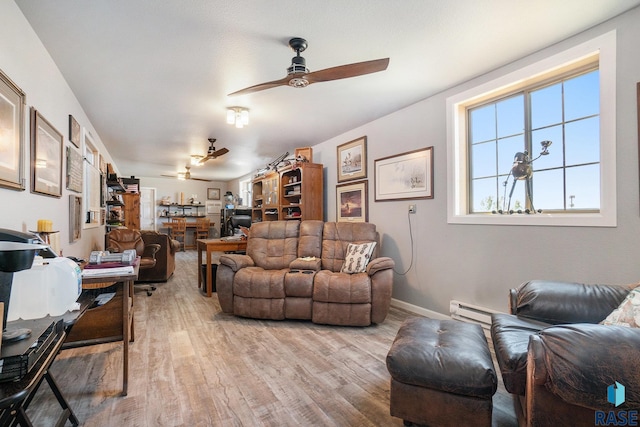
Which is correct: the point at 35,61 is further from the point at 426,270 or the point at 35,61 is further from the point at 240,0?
the point at 426,270

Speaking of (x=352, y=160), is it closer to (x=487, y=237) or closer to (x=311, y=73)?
(x=487, y=237)

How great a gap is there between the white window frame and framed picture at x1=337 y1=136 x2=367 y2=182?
51.2 inches

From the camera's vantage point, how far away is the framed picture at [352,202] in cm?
418

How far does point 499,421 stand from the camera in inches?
63.8

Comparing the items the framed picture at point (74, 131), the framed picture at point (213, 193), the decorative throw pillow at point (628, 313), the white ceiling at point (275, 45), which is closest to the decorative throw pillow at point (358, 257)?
the white ceiling at point (275, 45)

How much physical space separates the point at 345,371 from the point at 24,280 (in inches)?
73.1

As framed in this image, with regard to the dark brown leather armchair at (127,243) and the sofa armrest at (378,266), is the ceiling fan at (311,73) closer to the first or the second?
the sofa armrest at (378,266)

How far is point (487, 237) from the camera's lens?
275 cm

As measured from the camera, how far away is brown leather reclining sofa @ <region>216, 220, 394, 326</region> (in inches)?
118

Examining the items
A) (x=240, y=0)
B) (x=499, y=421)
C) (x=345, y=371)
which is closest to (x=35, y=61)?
(x=240, y=0)

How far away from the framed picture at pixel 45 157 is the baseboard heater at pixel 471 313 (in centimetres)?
352

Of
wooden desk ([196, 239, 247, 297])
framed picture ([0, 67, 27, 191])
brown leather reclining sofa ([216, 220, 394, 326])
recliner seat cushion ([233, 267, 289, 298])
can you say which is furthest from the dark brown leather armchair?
framed picture ([0, 67, 27, 191])

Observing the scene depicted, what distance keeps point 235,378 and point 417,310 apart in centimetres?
215

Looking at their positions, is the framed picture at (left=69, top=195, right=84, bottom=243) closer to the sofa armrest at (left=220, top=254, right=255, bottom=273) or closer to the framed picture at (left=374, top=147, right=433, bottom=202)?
the sofa armrest at (left=220, top=254, right=255, bottom=273)
